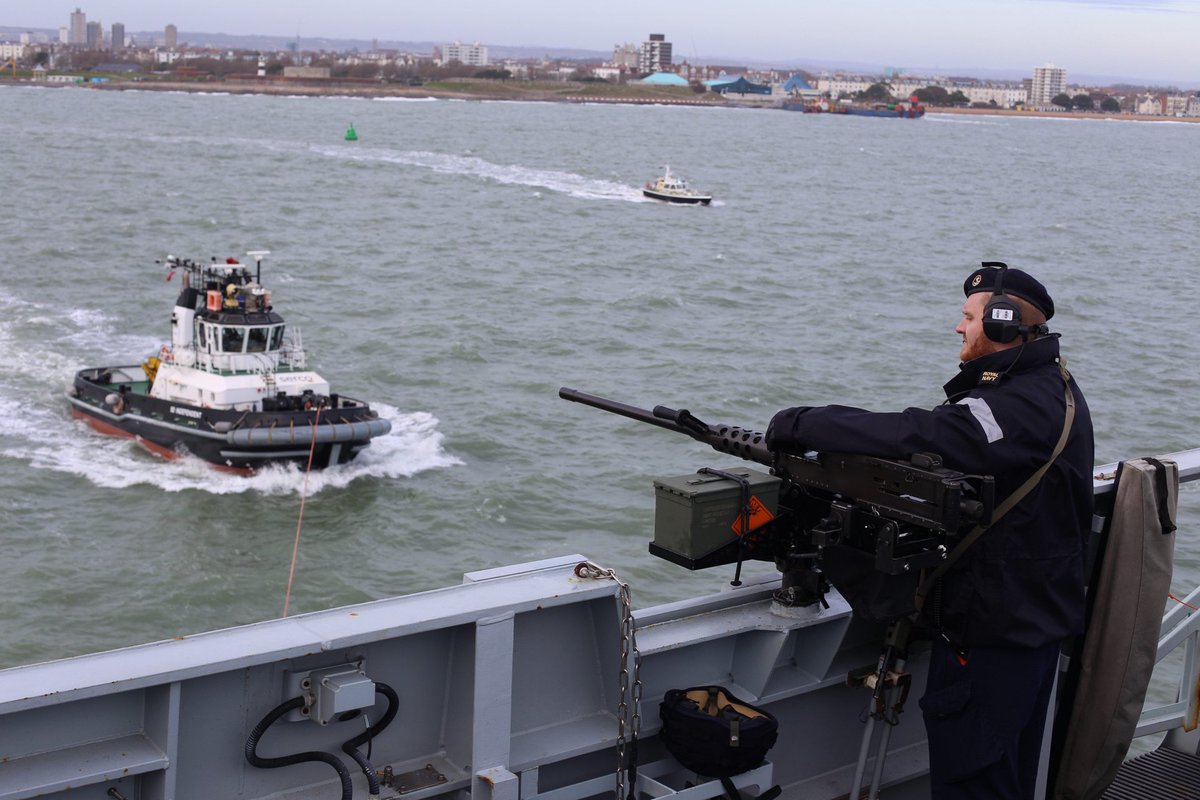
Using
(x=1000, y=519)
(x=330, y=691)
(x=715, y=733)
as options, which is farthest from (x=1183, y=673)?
(x=330, y=691)

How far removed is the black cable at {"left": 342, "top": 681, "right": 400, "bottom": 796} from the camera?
12.4 ft

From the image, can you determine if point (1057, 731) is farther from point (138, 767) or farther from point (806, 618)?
point (138, 767)

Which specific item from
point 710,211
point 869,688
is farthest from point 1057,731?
point 710,211

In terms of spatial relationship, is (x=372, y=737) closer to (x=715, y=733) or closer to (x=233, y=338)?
(x=715, y=733)

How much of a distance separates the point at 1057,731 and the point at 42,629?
573 inches

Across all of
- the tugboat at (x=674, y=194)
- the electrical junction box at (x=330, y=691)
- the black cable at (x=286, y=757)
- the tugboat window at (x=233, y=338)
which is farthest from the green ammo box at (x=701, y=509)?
the tugboat at (x=674, y=194)

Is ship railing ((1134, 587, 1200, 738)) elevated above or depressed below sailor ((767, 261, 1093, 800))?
below

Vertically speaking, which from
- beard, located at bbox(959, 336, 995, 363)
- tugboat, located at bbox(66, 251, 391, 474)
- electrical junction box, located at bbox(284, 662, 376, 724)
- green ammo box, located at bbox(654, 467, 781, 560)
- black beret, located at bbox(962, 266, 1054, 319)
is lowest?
tugboat, located at bbox(66, 251, 391, 474)

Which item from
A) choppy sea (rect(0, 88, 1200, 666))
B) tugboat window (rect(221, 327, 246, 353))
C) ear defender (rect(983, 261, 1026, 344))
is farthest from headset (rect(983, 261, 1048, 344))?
tugboat window (rect(221, 327, 246, 353))

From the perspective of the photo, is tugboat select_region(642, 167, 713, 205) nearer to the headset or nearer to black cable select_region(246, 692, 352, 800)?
the headset

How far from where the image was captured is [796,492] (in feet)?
13.7

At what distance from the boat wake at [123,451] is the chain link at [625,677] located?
19306mm

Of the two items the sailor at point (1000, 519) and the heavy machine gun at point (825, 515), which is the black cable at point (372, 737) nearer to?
the heavy machine gun at point (825, 515)

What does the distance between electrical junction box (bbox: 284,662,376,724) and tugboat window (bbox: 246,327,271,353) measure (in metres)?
20.9
